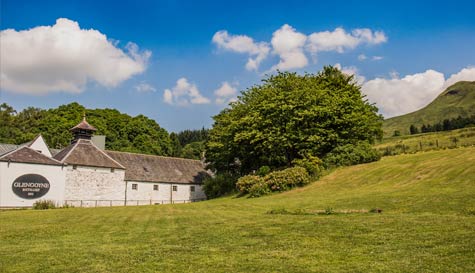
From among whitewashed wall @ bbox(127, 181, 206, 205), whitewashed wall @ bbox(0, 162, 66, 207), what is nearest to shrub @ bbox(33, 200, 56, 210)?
whitewashed wall @ bbox(0, 162, 66, 207)

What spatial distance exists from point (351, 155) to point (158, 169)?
28115 mm

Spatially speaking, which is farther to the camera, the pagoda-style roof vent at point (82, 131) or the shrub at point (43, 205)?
the pagoda-style roof vent at point (82, 131)

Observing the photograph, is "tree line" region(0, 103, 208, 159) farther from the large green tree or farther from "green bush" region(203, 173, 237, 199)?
the large green tree

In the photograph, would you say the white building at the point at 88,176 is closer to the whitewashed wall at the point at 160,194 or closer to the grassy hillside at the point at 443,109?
the whitewashed wall at the point at 160,194

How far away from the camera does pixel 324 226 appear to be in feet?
41.0

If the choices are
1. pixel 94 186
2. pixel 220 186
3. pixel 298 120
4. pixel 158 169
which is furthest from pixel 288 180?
pixel 158 169

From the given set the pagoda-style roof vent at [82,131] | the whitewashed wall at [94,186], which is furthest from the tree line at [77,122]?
the whitewashed wall at [94,186]

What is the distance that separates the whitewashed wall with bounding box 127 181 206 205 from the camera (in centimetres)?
4788

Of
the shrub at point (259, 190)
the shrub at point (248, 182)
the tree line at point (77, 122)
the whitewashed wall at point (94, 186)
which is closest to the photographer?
the shrub at point (259, 190)

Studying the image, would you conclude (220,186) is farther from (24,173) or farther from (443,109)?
(443,109)

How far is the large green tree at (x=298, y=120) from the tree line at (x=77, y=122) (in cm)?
3562

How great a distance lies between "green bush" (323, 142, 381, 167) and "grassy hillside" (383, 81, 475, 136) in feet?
259

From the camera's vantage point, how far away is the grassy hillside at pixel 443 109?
11611 centimetres

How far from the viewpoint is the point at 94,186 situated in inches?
1727
